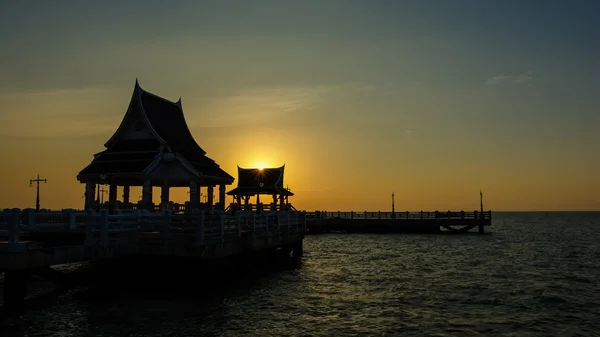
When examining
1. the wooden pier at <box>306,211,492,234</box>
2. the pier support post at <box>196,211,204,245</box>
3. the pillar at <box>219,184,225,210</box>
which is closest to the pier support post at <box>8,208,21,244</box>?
the pier support post at <box>196,211,204,245</box>

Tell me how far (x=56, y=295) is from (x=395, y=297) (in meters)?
13.7

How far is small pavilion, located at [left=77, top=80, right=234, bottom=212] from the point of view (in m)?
30.4

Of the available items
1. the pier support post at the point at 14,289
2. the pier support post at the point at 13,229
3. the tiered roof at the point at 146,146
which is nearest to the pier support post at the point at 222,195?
the tiered roof at the point at 146,146

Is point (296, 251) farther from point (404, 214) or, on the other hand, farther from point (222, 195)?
point (404, 214)

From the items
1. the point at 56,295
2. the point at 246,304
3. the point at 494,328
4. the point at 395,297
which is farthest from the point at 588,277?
the point at 56,295

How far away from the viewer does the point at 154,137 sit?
A: 105ft

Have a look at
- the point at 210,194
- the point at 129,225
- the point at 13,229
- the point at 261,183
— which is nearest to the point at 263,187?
the point at 261,183

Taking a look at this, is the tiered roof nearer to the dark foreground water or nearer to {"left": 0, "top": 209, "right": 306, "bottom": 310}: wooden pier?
{"left": 0, "top": 209, "right": 306, "bottom": 310}: wooden pier

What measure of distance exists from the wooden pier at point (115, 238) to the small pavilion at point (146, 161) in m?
4.85

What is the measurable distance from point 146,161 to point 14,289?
1478cm

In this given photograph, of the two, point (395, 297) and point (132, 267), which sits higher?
point (132, 267)

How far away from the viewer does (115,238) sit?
63.2 ft

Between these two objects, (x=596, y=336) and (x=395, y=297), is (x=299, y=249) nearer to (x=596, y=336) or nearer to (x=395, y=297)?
(x=395, y=297)

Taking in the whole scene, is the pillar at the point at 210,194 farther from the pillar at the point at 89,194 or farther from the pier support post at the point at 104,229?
the pier support post at the point at 104,229
